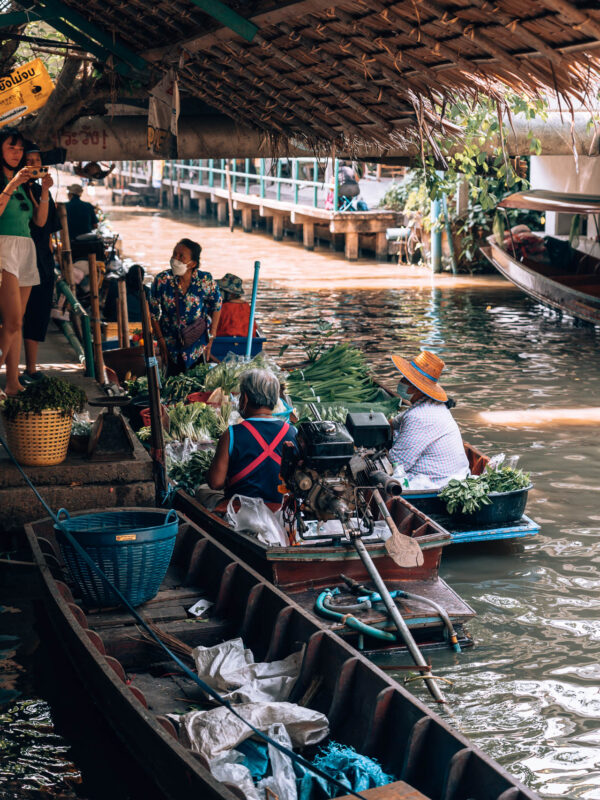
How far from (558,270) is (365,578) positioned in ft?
45.8

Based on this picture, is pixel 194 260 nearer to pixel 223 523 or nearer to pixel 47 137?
pixel 47 137

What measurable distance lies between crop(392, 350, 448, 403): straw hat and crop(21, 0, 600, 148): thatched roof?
1616mm

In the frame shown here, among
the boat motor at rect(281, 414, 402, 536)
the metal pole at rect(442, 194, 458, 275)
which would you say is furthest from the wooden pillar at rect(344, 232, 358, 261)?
the boat motor at rect(281, 414, 402, 536)

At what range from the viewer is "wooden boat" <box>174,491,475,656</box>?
5.57 m

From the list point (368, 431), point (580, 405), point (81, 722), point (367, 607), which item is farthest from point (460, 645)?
point (580, 405)

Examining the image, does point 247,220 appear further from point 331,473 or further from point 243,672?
point 243,672

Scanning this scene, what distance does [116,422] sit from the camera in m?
6.89

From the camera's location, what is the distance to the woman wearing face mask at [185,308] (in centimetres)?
880

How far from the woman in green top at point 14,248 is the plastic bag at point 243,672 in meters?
3.52

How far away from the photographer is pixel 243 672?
4.70 metres

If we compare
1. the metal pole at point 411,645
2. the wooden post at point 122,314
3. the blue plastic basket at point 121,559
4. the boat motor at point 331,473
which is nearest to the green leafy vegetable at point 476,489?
the boat motor at point 331,473

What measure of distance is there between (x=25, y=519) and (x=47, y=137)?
4.85 meters

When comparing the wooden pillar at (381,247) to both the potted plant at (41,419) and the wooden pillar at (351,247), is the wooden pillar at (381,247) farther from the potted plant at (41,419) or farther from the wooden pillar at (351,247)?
the potted plant at (41,419)

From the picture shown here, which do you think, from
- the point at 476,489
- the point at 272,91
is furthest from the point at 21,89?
the point at 476,489
